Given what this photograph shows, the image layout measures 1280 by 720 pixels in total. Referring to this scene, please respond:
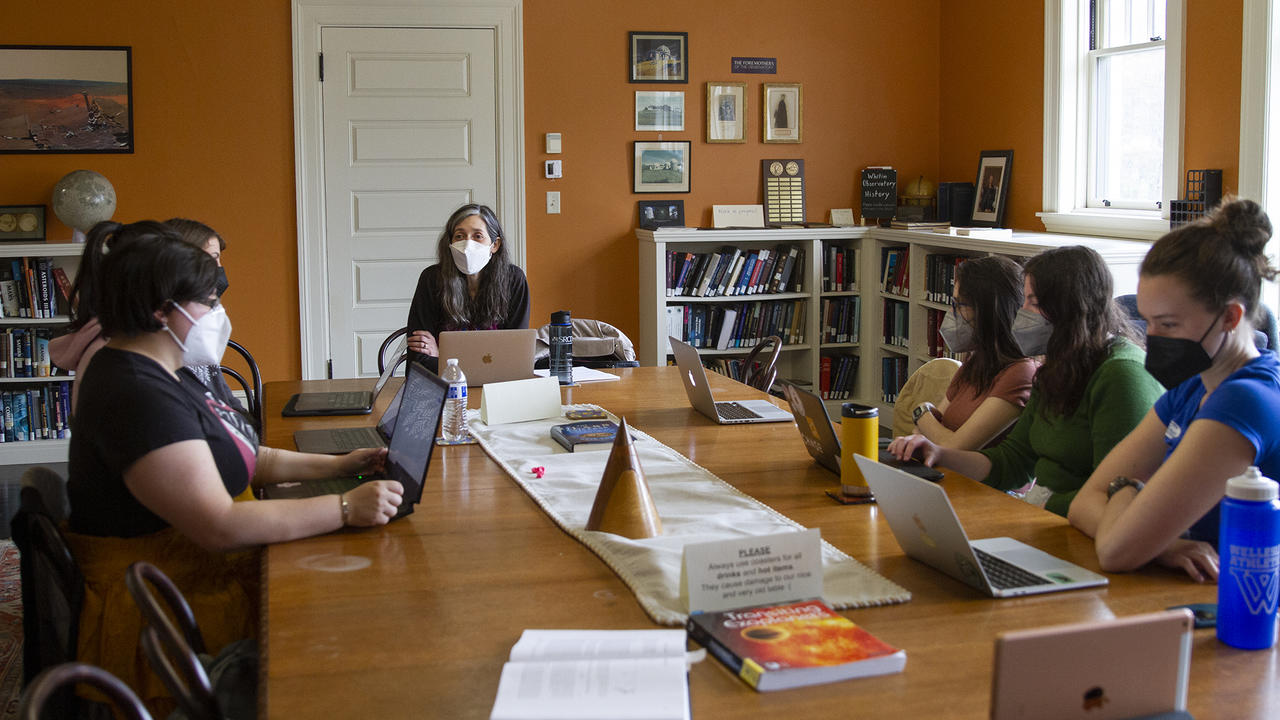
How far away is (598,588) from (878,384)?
16.0ft

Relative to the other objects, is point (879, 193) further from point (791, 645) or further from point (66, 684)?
point (66, 684)

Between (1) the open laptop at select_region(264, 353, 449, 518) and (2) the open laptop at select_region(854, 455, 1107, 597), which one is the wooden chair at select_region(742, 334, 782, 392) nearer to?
(1) the open laptop at select_region(264, 353, 449, 518)

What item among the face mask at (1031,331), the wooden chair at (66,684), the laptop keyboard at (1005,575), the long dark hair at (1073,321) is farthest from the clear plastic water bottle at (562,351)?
the wooden chair at (66,684)

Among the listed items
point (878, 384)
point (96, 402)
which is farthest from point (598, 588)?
point (878, 384)

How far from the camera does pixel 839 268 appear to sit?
6367mm

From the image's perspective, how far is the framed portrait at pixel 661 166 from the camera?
623cm

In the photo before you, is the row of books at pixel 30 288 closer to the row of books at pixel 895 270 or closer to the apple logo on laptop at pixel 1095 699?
the row of books at pixel 895 270

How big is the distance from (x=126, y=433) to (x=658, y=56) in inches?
187

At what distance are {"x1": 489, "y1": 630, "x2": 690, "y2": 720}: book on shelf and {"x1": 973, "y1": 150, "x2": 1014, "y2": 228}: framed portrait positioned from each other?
16.3 ft

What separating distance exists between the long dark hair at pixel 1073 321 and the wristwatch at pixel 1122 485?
511 millimetres

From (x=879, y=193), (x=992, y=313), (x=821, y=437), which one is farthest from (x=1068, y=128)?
(x=821, y=437)

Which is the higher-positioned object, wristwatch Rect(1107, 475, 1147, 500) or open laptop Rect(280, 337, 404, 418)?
wristwatch Rect(1107, 475, 1147, 500)

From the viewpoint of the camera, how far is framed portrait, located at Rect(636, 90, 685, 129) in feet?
20.3

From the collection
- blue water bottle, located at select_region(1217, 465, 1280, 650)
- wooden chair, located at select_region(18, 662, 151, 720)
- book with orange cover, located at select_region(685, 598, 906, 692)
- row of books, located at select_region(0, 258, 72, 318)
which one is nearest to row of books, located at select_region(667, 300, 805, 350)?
row of books, located at select_region(0, 258, 72, 318)
